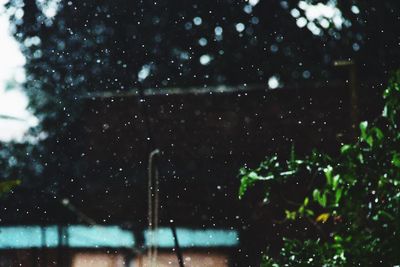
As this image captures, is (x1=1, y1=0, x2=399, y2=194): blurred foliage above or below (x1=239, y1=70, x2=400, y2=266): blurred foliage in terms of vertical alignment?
above

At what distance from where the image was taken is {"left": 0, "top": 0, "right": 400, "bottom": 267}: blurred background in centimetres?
398

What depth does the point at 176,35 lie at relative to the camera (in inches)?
212

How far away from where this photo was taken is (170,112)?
16.3 ft

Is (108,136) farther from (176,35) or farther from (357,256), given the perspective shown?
(357,256)

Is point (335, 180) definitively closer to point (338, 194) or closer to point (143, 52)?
point (338, 194)

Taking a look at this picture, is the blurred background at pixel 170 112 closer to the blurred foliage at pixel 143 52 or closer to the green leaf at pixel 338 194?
the blurred foliage at pixel 143 52

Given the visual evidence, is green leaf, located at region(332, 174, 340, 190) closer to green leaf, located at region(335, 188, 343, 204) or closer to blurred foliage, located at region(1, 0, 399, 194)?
green leaf, located at region(335, 188, 343, 204)

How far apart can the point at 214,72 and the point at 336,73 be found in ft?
4.45

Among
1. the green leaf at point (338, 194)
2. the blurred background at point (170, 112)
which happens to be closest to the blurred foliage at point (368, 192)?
the green leaf at point (338, 194)

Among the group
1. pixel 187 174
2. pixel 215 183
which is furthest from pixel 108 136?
pixel 215 183

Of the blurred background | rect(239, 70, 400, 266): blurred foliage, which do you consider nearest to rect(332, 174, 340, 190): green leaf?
rect(239, 70, 400, 266): blurred foliage

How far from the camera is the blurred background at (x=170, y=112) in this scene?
398cm

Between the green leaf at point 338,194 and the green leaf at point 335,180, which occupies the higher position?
the green leaf at point 335,180

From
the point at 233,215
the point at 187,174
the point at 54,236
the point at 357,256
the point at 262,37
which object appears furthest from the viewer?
the point at 262,37
